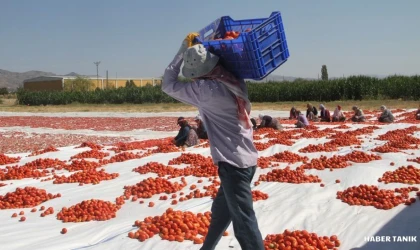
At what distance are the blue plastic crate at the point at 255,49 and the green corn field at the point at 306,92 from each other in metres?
40.1

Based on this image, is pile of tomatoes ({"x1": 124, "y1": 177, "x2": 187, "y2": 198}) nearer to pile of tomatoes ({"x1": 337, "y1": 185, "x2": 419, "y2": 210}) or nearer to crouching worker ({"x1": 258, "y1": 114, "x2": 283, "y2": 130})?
pile of tomatoes ({"x1": 337, "y1": 185, "x2": 419, "y2": 210})

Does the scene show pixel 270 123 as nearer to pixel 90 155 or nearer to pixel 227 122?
pixel 90 155

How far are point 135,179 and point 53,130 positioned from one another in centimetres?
1626

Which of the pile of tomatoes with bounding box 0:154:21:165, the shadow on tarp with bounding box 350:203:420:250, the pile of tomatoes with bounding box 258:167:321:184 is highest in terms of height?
the pile of tomatoes with bounding box 258:167:321:184

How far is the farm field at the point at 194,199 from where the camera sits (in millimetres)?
5023

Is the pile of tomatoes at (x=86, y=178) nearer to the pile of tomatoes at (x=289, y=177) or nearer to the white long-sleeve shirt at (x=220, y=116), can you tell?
the pile of tomatoes at (x=289, y=177)

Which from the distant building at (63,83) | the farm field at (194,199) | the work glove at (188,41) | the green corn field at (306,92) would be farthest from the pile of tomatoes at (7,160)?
the distant building at (63,83)

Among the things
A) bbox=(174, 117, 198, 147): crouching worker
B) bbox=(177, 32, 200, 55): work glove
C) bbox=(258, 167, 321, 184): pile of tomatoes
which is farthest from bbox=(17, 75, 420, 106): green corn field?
bbox=(177, 32, 200, 55): work glove

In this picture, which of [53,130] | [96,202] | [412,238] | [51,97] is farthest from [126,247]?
[51,97]

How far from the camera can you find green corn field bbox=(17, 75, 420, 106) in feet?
134

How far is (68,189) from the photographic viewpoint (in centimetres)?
788

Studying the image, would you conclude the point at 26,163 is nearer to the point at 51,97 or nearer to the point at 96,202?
the point at 96,202

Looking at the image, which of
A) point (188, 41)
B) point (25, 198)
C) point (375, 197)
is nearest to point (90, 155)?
point (25, 198)

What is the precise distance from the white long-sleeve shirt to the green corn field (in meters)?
40.4
